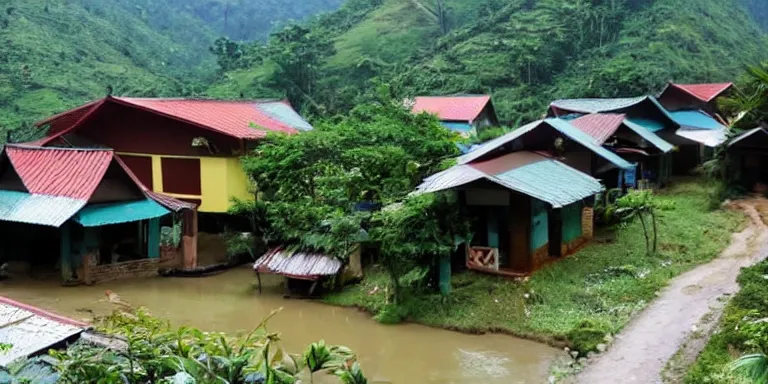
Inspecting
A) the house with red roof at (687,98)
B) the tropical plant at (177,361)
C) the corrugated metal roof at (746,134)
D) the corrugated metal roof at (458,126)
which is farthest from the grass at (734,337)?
the corrugated metal roof at (458,126)

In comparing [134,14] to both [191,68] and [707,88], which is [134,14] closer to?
[191,68]

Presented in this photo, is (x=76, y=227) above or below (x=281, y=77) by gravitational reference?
below

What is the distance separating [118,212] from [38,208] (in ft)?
5.42

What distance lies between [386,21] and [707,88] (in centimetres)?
3235

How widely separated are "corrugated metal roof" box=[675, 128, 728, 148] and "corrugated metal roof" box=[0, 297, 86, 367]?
68.2 feet

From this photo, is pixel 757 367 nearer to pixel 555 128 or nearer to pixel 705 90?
pixel 555 128

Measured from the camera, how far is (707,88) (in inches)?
1283

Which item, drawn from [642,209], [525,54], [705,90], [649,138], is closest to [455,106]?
[705,90]

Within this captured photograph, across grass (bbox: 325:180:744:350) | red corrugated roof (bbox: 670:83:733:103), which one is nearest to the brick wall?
grass (bbox: 325:180:744:350)

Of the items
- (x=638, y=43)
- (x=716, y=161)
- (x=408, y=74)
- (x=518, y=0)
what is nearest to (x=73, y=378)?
(x=716, y=161)

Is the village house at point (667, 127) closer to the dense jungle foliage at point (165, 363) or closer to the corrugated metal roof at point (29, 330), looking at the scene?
the dense jungle foliage at point (165, 363)

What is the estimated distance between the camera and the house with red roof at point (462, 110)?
33.4m

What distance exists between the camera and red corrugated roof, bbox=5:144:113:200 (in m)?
15.7

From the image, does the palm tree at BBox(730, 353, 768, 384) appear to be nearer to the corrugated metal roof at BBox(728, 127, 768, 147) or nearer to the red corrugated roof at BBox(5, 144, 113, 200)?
the red corrugated roof at BBox(5, 144, 113, 200)
